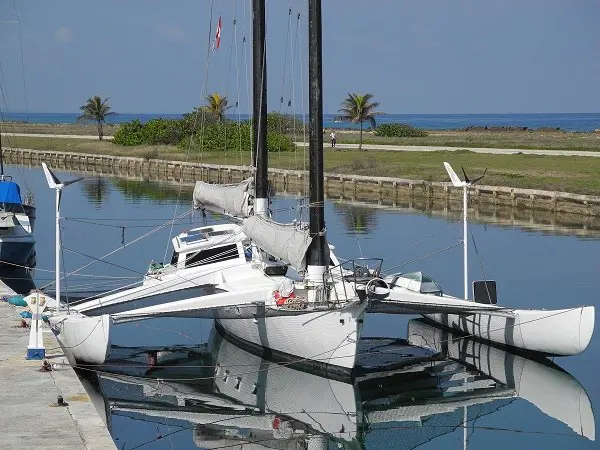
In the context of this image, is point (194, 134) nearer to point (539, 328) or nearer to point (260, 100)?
point (260, 100)

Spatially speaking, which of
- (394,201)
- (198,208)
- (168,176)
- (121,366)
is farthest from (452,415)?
(168,176)

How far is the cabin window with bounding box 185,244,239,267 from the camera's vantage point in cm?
2638

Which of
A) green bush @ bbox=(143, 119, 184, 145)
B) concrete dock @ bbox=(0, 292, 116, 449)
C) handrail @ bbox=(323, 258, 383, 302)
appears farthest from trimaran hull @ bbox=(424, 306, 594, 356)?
green bush @ bbox=(143, 119, 184, 145)

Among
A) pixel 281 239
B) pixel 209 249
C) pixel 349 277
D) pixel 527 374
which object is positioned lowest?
pixel 527 374

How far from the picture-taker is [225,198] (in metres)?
28.4

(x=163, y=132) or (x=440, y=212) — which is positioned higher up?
(x=163, y=132)

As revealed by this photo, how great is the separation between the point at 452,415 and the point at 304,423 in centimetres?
286

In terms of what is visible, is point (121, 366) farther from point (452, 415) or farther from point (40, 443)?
point (40, 443)

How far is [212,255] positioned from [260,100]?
422cm

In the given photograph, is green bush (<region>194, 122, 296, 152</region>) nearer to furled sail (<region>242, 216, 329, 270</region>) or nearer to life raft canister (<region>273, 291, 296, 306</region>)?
furled sail (<region>242, 216, 329, 270</region>)

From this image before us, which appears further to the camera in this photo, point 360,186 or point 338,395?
point 360,186

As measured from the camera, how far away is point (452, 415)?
817 inches

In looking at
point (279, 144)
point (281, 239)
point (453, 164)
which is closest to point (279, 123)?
point (279, 144)

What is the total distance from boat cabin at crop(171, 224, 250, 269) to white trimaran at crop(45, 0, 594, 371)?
1.1 inches
